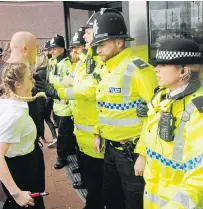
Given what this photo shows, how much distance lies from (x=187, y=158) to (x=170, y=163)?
17cm

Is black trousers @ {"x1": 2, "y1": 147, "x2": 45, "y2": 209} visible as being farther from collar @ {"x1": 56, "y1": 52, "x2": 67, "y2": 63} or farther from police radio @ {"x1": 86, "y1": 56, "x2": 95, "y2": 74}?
collar @ {"x1": 56, "y1": 52, "x2": 67, "y2": 63}

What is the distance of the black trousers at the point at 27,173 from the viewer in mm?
2508

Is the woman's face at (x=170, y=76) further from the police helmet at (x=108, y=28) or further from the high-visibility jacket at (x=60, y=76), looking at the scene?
the high-visibility jacket at (x=60, y=76)

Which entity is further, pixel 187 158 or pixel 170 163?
pixel 170 163

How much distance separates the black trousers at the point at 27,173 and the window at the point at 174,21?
164 centimetres

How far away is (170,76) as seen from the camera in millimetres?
2049

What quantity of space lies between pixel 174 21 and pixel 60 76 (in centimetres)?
264

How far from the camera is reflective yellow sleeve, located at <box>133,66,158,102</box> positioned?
8.97 ft

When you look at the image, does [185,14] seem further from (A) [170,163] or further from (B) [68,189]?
(B) [68,189]

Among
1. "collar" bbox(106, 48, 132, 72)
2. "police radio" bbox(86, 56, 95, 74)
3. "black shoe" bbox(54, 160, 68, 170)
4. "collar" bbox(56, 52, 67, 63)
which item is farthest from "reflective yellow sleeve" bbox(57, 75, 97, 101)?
"collar" bbox(56, 52, 67, 63)

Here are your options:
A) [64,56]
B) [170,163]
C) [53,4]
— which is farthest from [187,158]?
[53,4]

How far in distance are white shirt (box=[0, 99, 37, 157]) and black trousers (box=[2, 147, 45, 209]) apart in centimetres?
5

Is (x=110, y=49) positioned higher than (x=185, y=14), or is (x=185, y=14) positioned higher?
(x=185, y=14)

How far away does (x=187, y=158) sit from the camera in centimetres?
185
